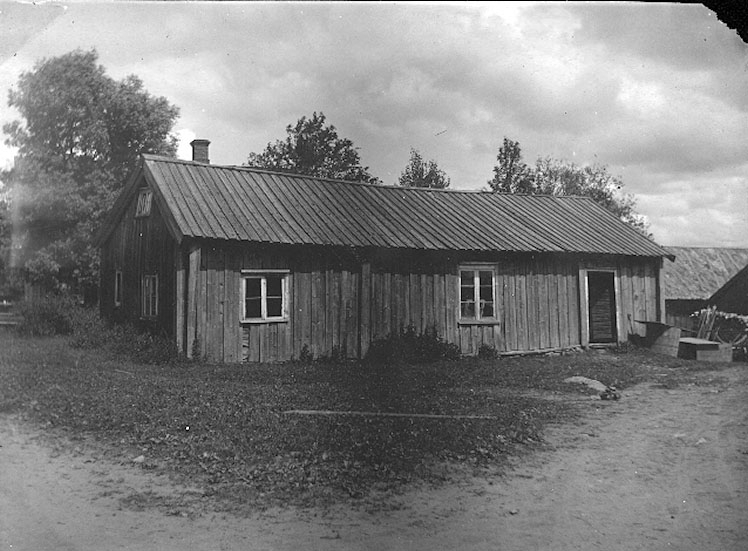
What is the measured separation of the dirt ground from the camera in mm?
3199

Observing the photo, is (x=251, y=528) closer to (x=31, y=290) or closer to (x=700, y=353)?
(x=31, y=290)

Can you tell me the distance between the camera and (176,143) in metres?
4.05

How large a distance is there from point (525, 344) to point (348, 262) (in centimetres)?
249

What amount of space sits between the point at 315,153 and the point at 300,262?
111cm

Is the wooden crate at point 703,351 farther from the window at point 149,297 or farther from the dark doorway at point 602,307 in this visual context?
the window at point 149,297

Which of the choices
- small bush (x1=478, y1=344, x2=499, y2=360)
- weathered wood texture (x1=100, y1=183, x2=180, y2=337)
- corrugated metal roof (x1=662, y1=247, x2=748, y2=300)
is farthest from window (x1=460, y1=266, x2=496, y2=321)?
corrugated metal roof (x1=662, y1=247, x2=748, y2=300)

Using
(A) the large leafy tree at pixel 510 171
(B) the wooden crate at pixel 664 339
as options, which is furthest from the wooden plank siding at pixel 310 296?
(B) the wooden crate at pixel 664 339

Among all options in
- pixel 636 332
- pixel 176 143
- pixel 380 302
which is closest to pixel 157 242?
pixel 176 143

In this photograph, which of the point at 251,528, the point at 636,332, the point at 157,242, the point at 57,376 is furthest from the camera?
the point at 636,332

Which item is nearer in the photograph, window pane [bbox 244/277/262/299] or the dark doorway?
window pane [bbox 244/277/262/299]

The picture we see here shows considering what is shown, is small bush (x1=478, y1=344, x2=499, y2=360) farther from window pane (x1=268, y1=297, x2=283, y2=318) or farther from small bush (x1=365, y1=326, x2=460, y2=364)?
window pane (x1=268, y1=297, x2=283, y2=318)

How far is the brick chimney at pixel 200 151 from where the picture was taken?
13.0 feet

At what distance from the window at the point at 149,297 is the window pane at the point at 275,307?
1.09 meters

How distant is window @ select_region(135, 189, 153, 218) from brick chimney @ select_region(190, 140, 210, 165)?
0.74 m
